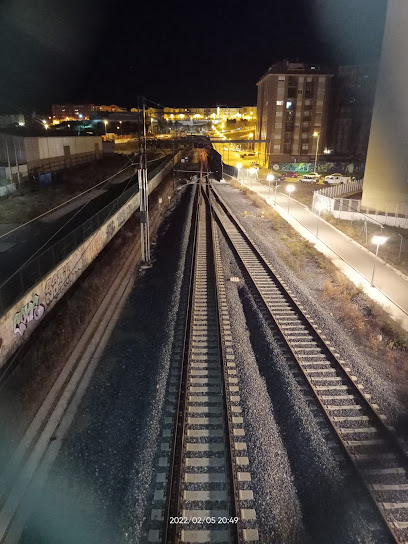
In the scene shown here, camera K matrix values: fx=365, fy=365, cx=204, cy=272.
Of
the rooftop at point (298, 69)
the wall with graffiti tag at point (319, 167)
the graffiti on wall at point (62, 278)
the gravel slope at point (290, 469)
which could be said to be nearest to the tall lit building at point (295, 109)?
the rooftop at point (298, 69)

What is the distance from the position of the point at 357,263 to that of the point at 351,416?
12251 mm

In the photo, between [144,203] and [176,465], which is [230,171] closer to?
[144,203]

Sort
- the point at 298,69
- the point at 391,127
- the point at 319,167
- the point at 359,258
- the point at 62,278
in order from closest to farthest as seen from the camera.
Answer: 1. the point at 62,278
2. the point at 359,258
3. the point at 391,127
4. the point at 319,167
5. the point at 298,69

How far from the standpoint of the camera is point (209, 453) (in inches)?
301

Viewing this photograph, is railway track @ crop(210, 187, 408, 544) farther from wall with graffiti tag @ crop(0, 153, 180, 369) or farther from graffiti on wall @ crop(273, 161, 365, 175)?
graffiti on wall @ crop(273, 161, 365, 175)

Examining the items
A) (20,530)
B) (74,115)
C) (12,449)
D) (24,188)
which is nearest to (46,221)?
(24,188)

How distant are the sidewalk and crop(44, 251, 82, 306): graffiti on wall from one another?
12.6 m

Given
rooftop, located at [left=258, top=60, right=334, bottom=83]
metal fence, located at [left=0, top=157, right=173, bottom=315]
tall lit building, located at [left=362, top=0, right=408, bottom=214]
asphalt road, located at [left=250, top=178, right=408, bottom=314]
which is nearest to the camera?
metal fence, located at [left=0, top=157, right=173, bottom=315]

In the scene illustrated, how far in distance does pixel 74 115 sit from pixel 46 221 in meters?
197

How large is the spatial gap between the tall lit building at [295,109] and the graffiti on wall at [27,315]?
222 ft

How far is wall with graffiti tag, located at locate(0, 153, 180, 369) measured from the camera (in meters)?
10.2

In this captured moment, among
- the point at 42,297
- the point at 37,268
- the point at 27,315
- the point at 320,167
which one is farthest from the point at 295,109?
the point at 27,315

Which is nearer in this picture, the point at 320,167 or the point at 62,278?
the point at 62,278

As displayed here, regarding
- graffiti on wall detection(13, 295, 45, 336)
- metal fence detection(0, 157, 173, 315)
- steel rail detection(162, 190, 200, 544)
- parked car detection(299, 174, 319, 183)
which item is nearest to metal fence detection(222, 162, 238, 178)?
parked car detection(299, 174, 319, 183)
